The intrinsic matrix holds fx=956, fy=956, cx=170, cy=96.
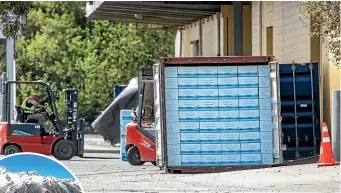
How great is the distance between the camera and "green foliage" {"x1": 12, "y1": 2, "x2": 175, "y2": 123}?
162ft

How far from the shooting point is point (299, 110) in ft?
68.6

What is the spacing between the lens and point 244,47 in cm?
3134

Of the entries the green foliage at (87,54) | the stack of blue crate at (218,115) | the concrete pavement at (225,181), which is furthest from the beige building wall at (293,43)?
the green foliage at (87,54)

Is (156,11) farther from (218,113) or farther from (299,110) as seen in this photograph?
(218,113)

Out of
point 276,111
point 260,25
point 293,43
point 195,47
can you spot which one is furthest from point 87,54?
point 276,111

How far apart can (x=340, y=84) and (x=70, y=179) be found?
15760mm

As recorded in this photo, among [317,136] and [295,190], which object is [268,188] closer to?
[295,190]

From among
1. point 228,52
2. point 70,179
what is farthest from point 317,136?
point 70,179

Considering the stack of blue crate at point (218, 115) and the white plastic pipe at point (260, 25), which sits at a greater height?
the white plastic pipe at point (260, 25)

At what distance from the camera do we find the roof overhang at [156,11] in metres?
32.2

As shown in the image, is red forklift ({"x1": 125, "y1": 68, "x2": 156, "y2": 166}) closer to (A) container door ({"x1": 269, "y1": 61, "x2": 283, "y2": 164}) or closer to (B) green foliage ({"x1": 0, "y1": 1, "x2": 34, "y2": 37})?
(A) container door ({"x1": 269, "y1": 61, "x2": 283, "y2": 164})

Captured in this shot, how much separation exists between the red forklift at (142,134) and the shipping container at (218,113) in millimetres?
3551

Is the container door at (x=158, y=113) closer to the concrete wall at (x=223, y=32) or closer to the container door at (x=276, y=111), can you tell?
the container door at (x=276, y=111)

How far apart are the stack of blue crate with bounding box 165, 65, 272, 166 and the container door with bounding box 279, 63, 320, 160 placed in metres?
2.18
